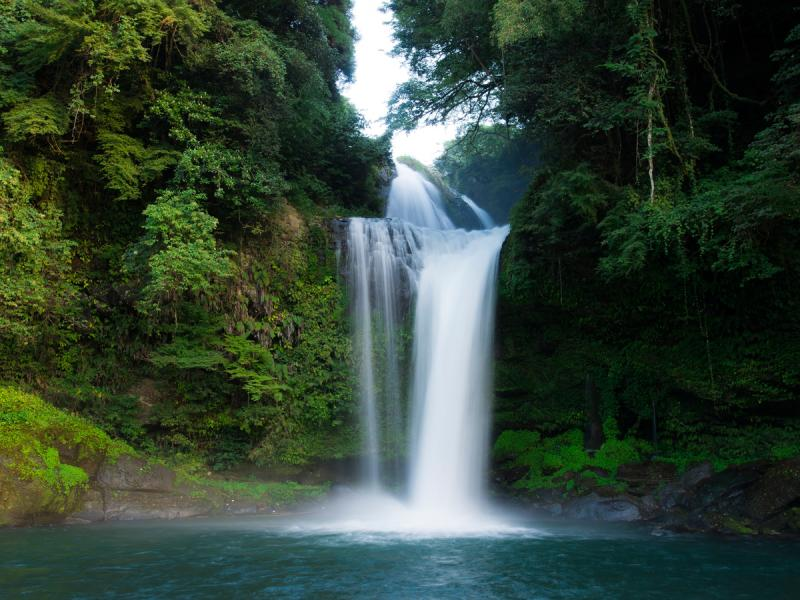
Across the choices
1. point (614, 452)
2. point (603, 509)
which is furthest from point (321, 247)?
point (603, 509)

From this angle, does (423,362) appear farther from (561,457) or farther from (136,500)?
(136,500)

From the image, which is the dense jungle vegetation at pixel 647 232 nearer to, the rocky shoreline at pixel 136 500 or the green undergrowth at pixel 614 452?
the green undergrowth at pixel 614 452

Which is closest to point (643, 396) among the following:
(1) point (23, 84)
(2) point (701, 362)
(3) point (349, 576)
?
(2) point (701, 362)

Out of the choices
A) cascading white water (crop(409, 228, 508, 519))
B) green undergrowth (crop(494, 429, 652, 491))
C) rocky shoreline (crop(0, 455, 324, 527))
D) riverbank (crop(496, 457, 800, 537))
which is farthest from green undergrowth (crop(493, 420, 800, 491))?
rocky shoreline (crop(0, 455, 324, 527))

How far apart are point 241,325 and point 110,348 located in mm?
3033

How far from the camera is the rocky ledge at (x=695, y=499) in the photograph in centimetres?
923

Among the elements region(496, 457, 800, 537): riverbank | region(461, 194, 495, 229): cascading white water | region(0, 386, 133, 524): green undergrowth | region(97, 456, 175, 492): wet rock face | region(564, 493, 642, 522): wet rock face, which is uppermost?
region(461, 194, 495, 229): cascading white water

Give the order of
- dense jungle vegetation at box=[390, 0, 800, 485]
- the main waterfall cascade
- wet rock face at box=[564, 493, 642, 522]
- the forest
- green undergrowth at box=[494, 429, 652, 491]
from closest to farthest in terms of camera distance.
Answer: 1. dense jungle vegetation at box=[390, 0, 800, 485]
2. wet rock face at box=[564, 493, 642, 522]
3. the forest
4. green undergrowth at box=[494, 429, 652, 491]
5. the main waterfall cascade

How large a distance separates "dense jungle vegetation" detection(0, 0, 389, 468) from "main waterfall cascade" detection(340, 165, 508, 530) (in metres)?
0.83

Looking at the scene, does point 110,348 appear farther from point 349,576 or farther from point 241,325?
point 349,576

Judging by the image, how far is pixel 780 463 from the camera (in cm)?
994

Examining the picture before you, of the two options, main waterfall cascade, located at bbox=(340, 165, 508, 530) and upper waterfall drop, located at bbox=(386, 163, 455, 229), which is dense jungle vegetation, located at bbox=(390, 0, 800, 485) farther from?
upper waterfall drop, located at bbox=(386, 163, 455, 229)

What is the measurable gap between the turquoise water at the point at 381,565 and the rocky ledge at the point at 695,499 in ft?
2.57

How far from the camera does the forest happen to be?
11578mm
